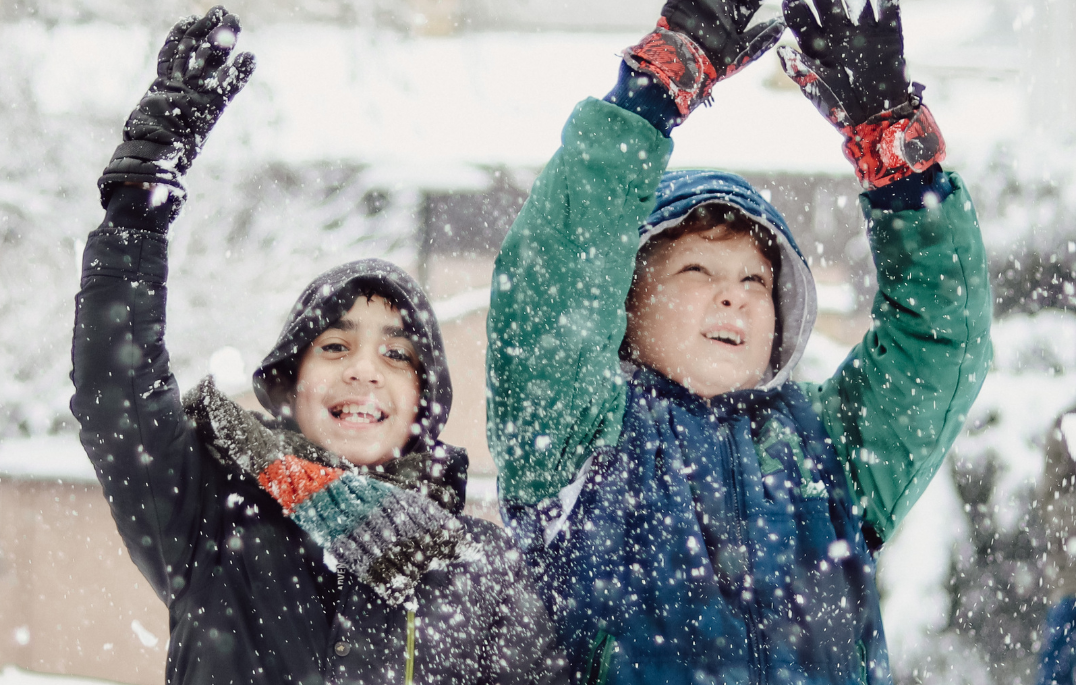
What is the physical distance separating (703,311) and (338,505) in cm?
86

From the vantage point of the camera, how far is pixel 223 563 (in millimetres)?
→ 1614

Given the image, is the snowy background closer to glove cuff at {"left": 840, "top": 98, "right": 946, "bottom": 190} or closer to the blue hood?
the blue hood

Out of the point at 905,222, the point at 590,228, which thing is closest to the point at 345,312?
the point at 590,228

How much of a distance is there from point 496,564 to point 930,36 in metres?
6.70

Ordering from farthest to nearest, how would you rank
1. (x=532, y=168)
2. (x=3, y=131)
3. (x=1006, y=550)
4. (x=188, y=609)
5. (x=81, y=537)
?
(x=3, y=131) → (x=532, y=168) → (x=81, y=537) → (x=1006, y=550) → (x=188, y=609)

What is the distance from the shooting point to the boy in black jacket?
4.90ft

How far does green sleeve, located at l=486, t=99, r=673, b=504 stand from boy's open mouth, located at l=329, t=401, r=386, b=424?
405mm

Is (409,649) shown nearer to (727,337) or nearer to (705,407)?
(705,407)

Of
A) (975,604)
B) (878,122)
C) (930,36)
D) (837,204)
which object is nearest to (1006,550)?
(975,604)

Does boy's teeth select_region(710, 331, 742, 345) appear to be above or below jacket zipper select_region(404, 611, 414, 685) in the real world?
above

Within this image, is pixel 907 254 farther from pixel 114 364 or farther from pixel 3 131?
pixel 3 131

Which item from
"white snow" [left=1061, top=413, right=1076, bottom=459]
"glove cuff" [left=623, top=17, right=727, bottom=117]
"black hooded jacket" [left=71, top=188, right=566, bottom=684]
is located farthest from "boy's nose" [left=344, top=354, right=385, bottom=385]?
"white snow" [left=1061, top=413, right=1076, bottom=459]

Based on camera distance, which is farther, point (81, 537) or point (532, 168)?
point (532, 168)

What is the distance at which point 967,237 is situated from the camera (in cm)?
153
